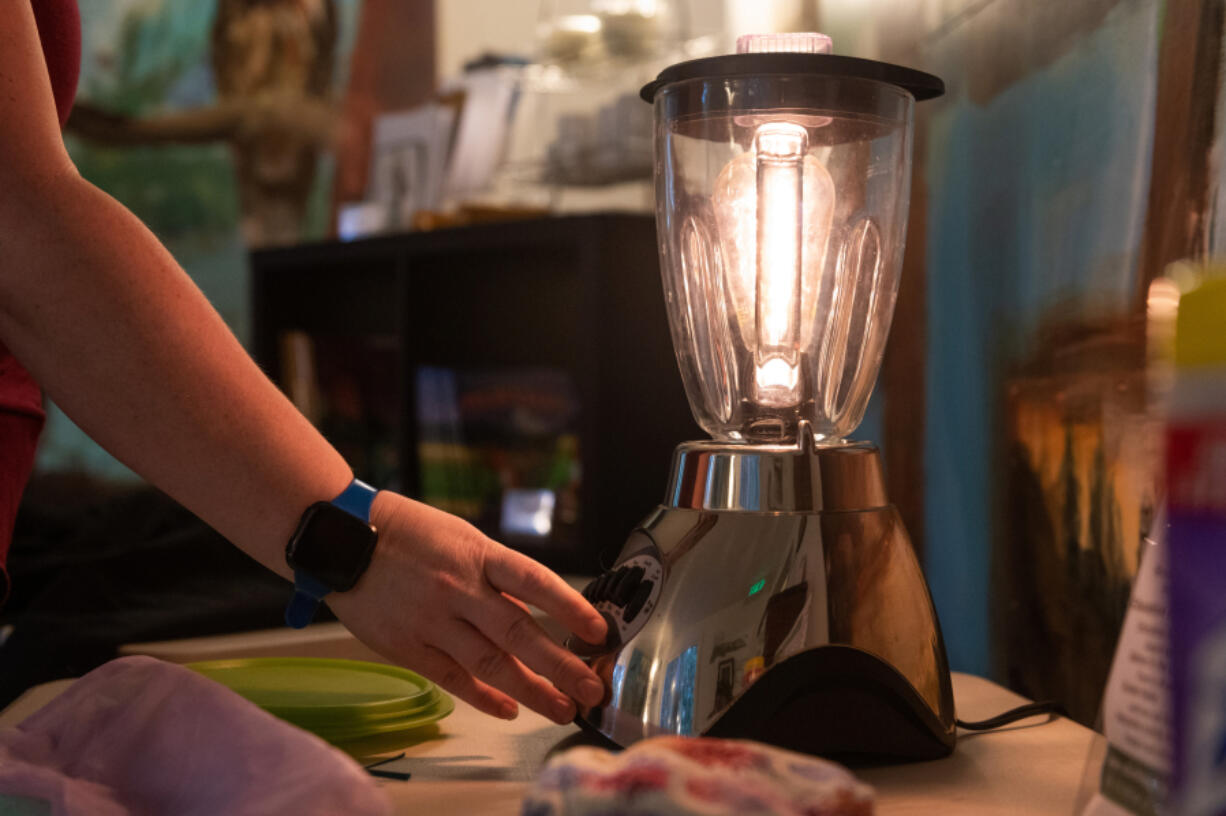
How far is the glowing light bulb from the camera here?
83cm

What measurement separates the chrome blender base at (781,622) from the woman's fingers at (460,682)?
0.19 ft

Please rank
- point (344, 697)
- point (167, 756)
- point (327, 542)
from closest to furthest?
point (167, 756)
point (327, 542)
point (344, 697)

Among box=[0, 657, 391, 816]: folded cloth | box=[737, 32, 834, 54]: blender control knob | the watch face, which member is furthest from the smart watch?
box=[737, 32, 834, 54]: blender control knob

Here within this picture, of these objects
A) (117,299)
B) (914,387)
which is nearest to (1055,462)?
(914,387)

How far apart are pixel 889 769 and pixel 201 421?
0.46 m

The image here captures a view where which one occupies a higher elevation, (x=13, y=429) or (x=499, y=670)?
(x=13, y=429)

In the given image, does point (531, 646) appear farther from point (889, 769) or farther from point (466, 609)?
point (889, 769)

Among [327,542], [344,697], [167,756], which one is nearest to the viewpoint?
[167,756]

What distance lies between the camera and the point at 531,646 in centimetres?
73

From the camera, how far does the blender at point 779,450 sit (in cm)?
70

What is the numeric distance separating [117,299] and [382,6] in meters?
2.23

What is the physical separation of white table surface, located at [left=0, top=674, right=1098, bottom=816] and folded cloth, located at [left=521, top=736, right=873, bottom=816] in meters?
0.19

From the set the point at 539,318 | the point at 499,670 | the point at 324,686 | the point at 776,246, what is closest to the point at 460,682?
the point at 499,670

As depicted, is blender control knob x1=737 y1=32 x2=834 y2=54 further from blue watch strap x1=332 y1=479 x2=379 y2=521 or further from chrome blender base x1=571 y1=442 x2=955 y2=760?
blue watch strap x1=332 y1=479 x2=379 y2=521
